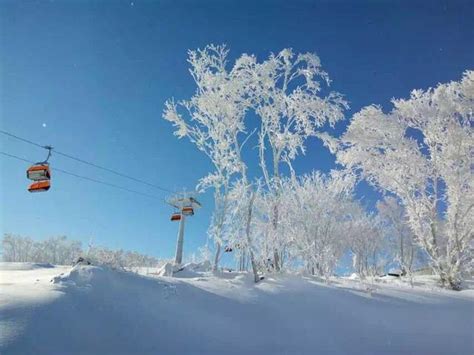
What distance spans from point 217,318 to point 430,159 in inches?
455

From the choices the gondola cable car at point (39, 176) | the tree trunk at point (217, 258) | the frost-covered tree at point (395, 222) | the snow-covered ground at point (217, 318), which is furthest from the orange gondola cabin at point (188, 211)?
the frost-covered tree at point (395, 222)

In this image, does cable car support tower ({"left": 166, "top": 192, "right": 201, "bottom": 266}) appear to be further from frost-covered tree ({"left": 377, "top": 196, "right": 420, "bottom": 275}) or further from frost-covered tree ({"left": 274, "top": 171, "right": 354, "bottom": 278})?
frost-covered tree ({"left": 377, "top": 196, "right": 420, "bottom": 275})

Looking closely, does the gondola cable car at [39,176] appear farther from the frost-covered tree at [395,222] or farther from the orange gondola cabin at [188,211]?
the frost-covered tree at [395,222]

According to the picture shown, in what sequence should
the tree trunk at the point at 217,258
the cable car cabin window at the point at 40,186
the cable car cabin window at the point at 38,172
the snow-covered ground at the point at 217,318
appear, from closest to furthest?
the snow-covered ground at the point at 217,318
the cable car cabin window at the point at 38,172
the cable car cabin window at the point at 40,186
the tree trunk at the point at 217,258

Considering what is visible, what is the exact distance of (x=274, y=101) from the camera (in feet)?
39.2

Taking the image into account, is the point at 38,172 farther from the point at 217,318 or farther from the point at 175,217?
the point at 175,217

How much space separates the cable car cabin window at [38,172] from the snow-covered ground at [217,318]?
5628mm

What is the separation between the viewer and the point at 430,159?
559 inches

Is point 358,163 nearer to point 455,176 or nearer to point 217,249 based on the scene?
point 455,176

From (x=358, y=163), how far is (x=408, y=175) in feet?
7.74

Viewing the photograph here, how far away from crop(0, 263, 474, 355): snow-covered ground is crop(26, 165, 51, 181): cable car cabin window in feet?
18.5

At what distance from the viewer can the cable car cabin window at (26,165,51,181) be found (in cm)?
1132

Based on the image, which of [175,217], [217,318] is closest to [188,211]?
[175,217]

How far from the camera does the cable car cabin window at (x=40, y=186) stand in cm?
1148
